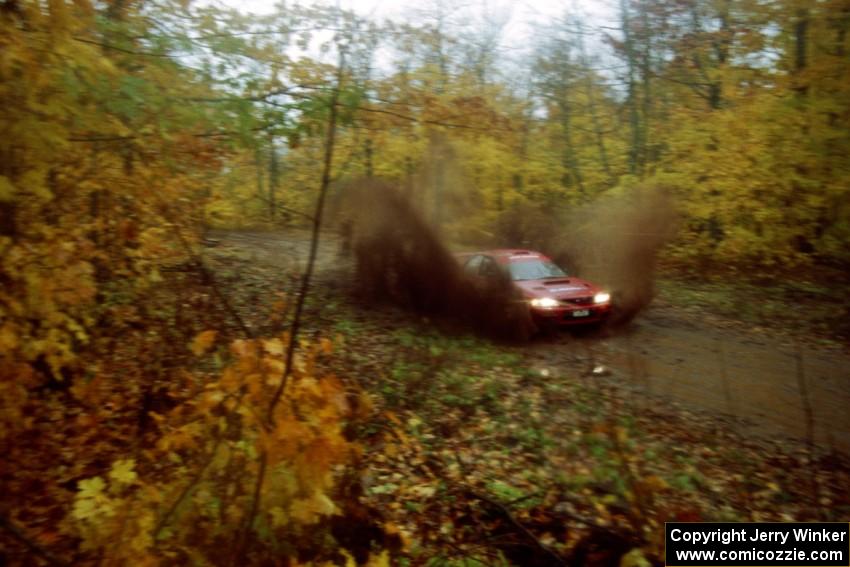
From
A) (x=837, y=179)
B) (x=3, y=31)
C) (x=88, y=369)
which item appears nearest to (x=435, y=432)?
(x=88, y=369)

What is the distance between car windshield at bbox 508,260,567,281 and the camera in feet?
36.2

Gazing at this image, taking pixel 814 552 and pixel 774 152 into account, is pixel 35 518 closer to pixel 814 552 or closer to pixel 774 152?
pixel 814 552

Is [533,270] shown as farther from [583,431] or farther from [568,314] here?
[583,431]

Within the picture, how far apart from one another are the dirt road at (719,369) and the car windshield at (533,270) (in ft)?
4.15

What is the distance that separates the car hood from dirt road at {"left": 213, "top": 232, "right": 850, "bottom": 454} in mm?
867

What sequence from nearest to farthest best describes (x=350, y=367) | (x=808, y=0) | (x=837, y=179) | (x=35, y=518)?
(x=35, y=518), (x=350, y=367), (x=808, y=0), (x=837, y=179)

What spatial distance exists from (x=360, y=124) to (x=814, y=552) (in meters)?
6.06

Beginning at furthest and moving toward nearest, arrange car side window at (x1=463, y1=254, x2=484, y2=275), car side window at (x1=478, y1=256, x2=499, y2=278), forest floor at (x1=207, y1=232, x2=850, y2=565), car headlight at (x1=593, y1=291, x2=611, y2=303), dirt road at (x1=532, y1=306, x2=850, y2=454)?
car side window at (x1=463, y1=254, x2=484, y2=275), car side window at (x1=478, y1=256, x2=499, y2=278), car headlight at (x1=593, y1=291, x2=611, y2=303), dirt road at (x1=532, y1=306, x2=850, y2=454), forest floor at (x1=207, y1=232, x2=850, y2=565)

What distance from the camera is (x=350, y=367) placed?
8.99 metres

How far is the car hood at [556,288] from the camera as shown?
34.0 ft

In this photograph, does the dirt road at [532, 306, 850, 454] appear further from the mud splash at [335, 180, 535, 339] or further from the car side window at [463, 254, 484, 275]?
the car side window at [463, 254, 484, 275]

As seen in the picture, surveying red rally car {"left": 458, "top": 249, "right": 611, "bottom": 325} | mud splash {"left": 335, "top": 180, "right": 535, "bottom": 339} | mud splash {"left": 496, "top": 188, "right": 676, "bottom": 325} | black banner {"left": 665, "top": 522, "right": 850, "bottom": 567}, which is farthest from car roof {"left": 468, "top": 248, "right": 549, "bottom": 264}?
black banner {"left": 665, "top": 522, "right": 850, "bottom": 567}

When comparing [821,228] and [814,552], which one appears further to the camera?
[821,228]

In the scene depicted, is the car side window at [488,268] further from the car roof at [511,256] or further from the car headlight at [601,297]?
the car headlight at [601,297]
